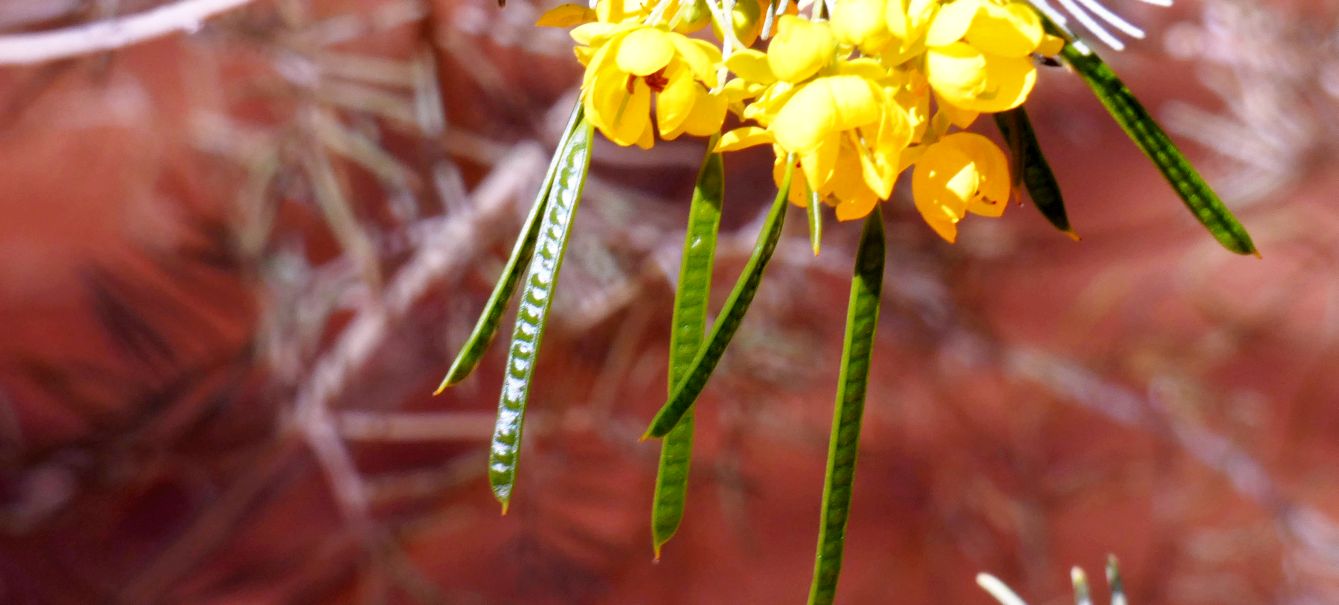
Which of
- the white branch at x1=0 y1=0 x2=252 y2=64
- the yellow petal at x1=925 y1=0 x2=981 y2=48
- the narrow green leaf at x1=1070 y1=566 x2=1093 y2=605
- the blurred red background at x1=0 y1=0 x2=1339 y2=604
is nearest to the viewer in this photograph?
the yellow petal at x1=925 y1=0 x2=981 y2=48

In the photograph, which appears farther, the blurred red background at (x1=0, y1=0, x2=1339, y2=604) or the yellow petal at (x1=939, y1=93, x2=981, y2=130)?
the blurred red background at (x1=0, y1=0, x2=1339, y2=604)

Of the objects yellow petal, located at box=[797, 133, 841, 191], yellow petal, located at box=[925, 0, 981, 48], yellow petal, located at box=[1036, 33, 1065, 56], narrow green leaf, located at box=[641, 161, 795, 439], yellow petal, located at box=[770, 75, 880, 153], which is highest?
yellow petal, located at box=[925, 0, 981, 48]

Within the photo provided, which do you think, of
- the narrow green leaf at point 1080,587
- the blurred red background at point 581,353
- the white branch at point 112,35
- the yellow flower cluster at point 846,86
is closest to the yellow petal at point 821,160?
the yellow flower cluster at point 846,86

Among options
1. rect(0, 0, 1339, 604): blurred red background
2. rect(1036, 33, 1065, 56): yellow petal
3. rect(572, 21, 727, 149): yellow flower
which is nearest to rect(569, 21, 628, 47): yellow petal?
rect(572, 21, 727, 149): yellow flower

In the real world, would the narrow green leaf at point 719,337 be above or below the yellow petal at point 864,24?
below

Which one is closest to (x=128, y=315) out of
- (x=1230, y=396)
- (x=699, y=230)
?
(x=699, y=230)

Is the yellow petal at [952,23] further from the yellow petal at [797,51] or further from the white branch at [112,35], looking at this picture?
the white branch at [112,35]

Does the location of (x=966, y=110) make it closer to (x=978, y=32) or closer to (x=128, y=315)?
(x=978, y=32)

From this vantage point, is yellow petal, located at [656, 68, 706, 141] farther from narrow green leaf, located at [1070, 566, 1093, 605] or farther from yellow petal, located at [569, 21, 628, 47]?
narrow green leaf, located at [1070, 566, 1093, 605]
